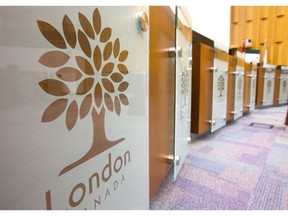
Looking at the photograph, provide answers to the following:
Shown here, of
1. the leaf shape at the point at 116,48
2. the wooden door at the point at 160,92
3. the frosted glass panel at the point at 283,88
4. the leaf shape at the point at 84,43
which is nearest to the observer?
the leaf shape at the point at 84,43

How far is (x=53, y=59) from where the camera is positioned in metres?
0.33

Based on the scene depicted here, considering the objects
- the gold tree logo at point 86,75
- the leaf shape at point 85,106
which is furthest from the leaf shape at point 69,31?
the leaf shape at point 85,106

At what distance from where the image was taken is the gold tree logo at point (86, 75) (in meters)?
0.34

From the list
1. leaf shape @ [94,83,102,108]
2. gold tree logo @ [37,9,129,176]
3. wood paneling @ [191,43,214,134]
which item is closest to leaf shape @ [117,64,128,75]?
gold tree logo @ [37,9,129,176]

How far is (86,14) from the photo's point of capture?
40 centimetres

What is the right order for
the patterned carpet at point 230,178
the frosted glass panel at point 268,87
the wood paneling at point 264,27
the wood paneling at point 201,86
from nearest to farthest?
the patterned carpet at point 230,178 → the wood paneling at point 201,86 → the frosted glass panel at point 268,87 → the wood paneling at point 264,27

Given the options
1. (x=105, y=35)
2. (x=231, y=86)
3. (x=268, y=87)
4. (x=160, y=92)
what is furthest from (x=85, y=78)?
(x=268, y=87)

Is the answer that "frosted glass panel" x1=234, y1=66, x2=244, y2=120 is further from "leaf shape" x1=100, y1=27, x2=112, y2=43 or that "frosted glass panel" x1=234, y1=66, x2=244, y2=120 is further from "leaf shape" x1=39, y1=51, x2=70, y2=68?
"leaf shape" x1=39, y1=51, x2=70, y2=68

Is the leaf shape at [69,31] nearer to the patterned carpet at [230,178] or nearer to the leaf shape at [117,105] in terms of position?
the leaf shape at [117,105]

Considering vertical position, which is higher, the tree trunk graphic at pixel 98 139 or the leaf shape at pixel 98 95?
the leaf shape at pixel 98 95

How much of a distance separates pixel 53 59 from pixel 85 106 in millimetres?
113

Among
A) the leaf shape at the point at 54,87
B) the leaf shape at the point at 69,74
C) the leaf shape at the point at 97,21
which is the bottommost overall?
the leaf shape at the point at 54,87

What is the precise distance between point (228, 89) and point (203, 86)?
0.65m
